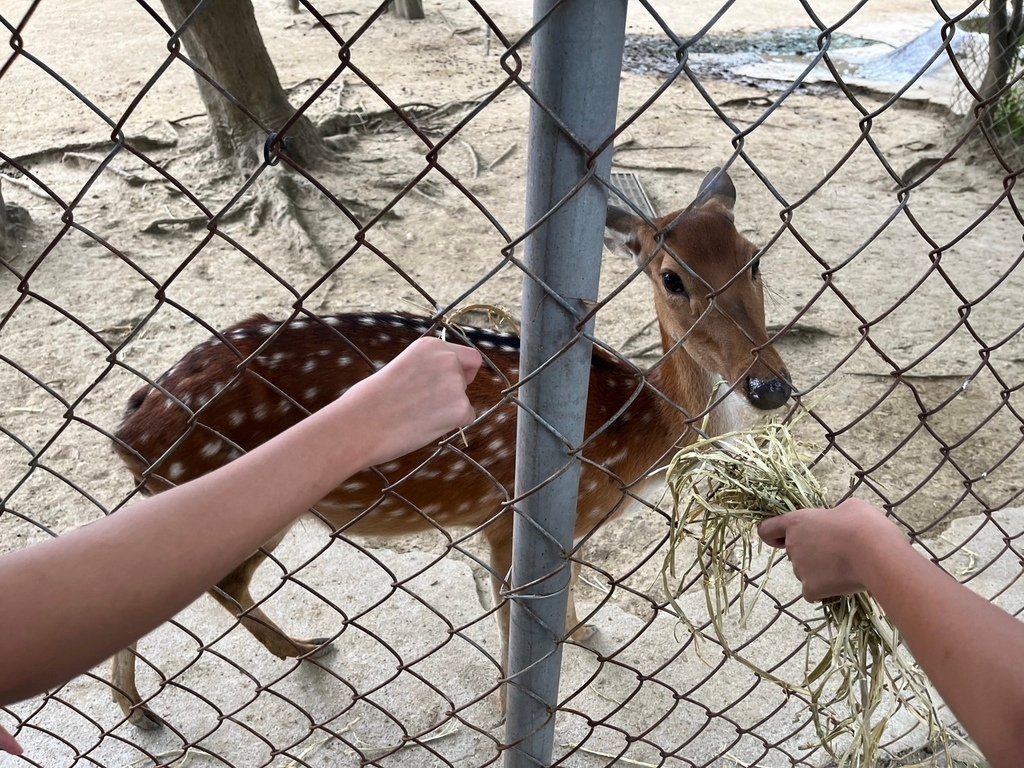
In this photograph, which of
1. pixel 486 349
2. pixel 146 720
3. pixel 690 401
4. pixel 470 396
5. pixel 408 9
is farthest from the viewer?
pixel 408 9

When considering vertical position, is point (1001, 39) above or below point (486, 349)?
above

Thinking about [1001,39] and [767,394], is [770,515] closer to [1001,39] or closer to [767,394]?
[767,394]

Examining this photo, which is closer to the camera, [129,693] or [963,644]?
[963,644]

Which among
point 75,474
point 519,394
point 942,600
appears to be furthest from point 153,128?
point 942,600

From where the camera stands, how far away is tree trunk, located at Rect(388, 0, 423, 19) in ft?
33.5

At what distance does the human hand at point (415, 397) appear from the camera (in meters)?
1.08

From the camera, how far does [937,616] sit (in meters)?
1.02

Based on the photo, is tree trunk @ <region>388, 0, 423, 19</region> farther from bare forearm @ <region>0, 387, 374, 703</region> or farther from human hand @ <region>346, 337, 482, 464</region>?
bare forearm @ <region>0, 387, 374, 703</region>

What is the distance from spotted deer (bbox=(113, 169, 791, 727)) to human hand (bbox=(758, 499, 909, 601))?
39.0 inches

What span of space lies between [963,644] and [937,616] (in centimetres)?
4

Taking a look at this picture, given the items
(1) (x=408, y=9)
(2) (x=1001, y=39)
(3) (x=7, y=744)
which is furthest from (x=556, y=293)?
(1) (x=408, y=9)

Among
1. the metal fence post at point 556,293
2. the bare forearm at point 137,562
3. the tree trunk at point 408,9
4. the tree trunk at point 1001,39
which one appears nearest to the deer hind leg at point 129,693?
the metal fence post at point 556,293

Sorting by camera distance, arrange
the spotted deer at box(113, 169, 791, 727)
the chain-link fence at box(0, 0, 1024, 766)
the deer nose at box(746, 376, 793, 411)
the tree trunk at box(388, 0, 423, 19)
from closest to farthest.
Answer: the chain-link fence at box(0, 0, 1024, 766), the deer nose at box(746, 376, 793, 411), the spotted deer at box(113, 169, 791, 727), the tree trunk at box(388, 0, 423, 19)

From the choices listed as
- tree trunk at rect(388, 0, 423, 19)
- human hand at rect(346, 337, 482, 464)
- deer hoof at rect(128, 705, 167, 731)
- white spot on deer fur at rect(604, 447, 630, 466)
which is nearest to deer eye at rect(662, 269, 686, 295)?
white spot on deer fur at rect(604, 447, 630, 466)
